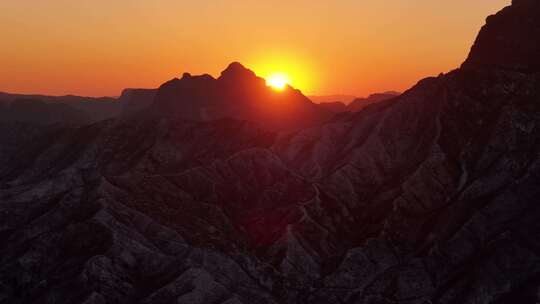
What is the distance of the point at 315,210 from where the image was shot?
10375cm

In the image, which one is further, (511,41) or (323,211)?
(511,41)

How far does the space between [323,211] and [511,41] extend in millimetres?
52115

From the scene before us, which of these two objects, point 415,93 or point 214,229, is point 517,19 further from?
point 214,229

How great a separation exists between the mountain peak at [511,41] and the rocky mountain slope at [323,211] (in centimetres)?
36

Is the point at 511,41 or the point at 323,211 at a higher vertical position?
the point at 511,41

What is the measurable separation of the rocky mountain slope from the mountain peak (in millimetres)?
361

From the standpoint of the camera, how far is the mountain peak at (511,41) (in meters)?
122

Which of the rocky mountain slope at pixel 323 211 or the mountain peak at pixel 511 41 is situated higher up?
the mountain peak at pixel 511 41

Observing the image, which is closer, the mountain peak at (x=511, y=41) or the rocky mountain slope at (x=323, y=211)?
the rocky mountain slope at (x=323, y=211)

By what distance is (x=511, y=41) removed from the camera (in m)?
127

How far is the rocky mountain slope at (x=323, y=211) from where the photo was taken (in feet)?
275

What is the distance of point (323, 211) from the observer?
344 feet

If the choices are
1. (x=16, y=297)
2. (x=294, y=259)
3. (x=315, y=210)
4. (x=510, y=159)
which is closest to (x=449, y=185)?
(x=510, y=159)

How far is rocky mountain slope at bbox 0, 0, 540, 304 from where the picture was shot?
83.8m
